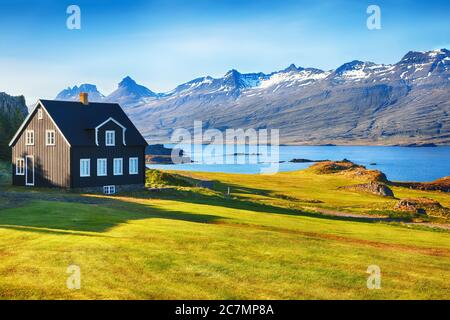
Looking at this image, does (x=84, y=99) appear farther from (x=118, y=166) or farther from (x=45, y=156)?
(x=118, y=166)

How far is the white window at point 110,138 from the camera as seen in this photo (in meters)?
59.6

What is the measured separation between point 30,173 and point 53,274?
148 feet

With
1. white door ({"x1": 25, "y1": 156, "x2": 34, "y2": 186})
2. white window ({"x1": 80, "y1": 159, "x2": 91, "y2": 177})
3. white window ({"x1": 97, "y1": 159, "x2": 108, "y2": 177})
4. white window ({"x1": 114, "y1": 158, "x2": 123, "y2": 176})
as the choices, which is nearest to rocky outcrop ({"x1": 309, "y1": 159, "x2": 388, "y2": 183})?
white window ({"x1": 114, "y1": 158, "x2": 123, "y2": 176})

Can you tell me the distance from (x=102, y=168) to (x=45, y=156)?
6.36 meters

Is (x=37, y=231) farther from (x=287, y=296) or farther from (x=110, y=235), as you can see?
(x=287, y=296)

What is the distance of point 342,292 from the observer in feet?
58.1

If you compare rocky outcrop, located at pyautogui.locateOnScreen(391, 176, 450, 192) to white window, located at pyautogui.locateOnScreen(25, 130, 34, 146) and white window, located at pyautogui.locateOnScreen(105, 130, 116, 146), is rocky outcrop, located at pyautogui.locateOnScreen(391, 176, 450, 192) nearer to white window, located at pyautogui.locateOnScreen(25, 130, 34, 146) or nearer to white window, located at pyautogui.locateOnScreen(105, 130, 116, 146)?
white window, located at pyautogui.locateOnScreen(105, 130, 116, 146)

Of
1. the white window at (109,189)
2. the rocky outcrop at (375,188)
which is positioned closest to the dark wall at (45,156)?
the white window at (109,189)

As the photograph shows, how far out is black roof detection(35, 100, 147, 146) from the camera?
57.4 meters

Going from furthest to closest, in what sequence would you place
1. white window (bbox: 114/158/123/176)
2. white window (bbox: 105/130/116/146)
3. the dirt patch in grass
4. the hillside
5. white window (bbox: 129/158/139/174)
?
the hillside
white window (bbox: 129/158/139/174)
white window (bbox: 114/158/123/176)
white window (bbox: 105/130/116/146)
the dirt patch in grass

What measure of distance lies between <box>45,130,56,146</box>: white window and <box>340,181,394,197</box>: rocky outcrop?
51934mm
